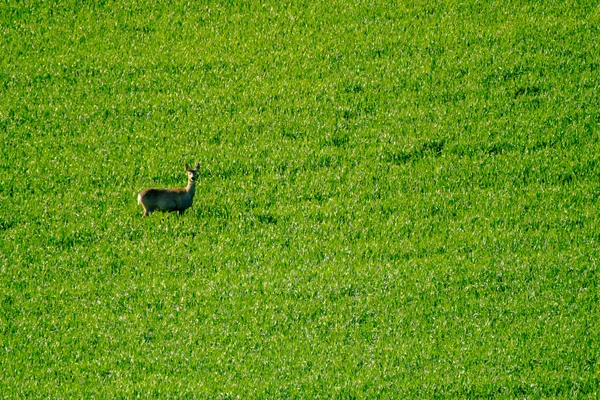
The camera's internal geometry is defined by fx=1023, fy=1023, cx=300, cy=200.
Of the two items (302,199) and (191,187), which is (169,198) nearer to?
(191,187)

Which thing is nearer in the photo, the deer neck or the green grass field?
the green grass field

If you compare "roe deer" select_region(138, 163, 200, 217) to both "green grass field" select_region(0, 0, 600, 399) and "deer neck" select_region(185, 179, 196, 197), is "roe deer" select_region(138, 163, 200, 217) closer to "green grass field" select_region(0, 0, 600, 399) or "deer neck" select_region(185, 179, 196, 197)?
"deer neck" select_region(185, 179, 196, 197)

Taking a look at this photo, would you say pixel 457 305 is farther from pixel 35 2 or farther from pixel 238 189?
pixel 35 2

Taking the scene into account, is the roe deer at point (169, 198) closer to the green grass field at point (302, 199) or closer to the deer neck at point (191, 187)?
the deer neck at point (191, 187)

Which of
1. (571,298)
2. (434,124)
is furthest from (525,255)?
(434,124)

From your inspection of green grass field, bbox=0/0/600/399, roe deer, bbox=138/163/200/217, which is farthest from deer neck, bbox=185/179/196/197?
green grass field, bbox=0/0/600/399

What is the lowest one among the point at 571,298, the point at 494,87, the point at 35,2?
the point at 571,298
